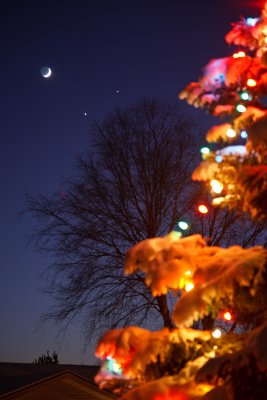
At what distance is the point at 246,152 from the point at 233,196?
500mm

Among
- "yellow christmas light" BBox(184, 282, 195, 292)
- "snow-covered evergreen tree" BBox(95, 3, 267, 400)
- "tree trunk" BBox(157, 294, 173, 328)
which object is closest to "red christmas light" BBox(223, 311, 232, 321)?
"snow-covered evergreen tree" BBox(95, 3, 267, 400)

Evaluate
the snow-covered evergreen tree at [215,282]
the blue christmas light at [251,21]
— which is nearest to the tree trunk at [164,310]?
the snow-covered evergreen tree at [215,282]

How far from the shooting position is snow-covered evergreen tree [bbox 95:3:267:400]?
4.39 meters

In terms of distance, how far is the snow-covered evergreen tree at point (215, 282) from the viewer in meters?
4.39

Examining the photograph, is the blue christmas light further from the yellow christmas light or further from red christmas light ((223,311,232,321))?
red christmas light ((223,311,232,321))

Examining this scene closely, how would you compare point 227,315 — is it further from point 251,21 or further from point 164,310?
point 164,310

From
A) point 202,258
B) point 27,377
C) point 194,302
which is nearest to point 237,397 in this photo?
point 194,302

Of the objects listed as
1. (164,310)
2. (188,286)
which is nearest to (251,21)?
(188,286)

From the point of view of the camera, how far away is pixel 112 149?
16.2 m

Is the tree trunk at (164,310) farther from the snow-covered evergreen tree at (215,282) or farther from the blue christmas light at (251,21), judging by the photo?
the blue christmas light at (251,21)

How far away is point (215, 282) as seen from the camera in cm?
449

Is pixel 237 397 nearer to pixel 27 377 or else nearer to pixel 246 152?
pixel 246 152

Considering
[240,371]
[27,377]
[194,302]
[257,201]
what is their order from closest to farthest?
1. [240,371]
2. [194,302]
3. [257,201]
4. [27,377]

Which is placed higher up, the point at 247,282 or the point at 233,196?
the point at 233,196
